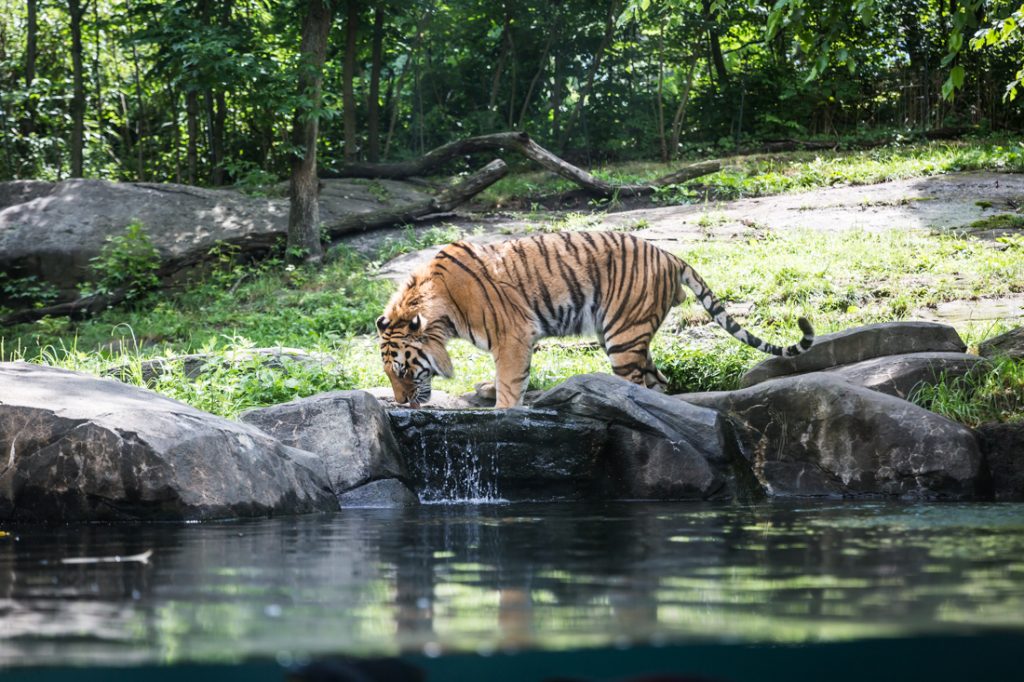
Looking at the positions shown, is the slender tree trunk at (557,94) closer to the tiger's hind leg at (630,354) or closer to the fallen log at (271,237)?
the fallen log at (271,237)

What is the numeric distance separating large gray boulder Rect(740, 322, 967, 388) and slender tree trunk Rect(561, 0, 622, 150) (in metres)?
14.9

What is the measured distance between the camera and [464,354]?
40.1ft

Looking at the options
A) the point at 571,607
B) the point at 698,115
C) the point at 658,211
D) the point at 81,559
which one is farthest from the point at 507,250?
the point at 698,115

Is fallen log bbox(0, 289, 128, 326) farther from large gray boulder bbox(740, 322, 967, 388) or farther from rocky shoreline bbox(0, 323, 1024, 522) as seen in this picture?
large gray boulder bbox(740, 322, 967, 388)

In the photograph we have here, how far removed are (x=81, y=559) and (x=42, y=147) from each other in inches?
712

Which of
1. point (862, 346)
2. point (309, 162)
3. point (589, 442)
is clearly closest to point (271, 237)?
point (309, 162)

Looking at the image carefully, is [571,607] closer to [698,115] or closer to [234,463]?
[234,463]

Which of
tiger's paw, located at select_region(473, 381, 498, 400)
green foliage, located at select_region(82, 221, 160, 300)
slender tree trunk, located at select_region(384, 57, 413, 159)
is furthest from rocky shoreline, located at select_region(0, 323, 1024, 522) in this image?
slender tree trunk, located at select_region(384, 57, 413, 159)

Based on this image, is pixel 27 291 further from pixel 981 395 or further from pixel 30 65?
pixel 981 395

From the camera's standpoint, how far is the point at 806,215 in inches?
655

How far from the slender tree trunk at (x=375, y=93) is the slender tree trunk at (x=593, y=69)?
171 inches

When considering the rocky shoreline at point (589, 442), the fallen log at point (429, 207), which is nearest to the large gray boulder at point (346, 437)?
the rocky shoreline at point (589, 442)

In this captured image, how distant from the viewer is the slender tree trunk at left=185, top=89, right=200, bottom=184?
1962 cm

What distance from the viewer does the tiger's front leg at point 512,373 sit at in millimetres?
9211
